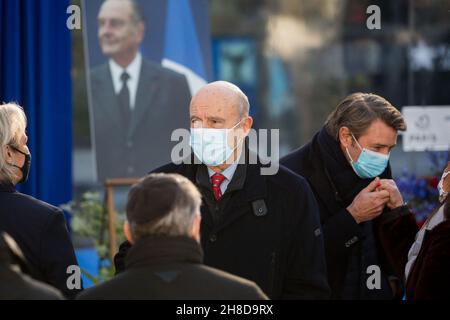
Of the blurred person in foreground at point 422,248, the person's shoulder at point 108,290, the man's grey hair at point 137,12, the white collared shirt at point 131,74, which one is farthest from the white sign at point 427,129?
the person's shoulder at point 108,290

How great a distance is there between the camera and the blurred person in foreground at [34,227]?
144 inches

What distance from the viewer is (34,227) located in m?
3.68

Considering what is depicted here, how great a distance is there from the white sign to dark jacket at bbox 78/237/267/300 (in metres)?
4.49

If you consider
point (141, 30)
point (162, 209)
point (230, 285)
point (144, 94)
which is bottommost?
point (230, 285)

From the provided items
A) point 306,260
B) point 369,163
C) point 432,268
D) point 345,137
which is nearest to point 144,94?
point 345,137

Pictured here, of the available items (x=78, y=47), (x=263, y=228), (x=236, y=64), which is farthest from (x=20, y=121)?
(x=236, y=64)


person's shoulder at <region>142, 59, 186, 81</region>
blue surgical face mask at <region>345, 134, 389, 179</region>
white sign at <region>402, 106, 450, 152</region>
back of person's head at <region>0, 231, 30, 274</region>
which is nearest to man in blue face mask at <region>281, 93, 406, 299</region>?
blue surgical face mask at <region>345, 134, 389, 179</region>

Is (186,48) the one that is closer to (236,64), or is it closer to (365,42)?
(236,64)

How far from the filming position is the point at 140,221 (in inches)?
113

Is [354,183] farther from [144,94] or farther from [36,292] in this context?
[144,94]

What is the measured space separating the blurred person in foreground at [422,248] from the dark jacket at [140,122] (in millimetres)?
2546

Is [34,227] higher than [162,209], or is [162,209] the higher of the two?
[162,209]

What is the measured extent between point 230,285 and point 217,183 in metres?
1.24

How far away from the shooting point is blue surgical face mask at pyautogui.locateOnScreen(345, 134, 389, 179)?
444 cm
